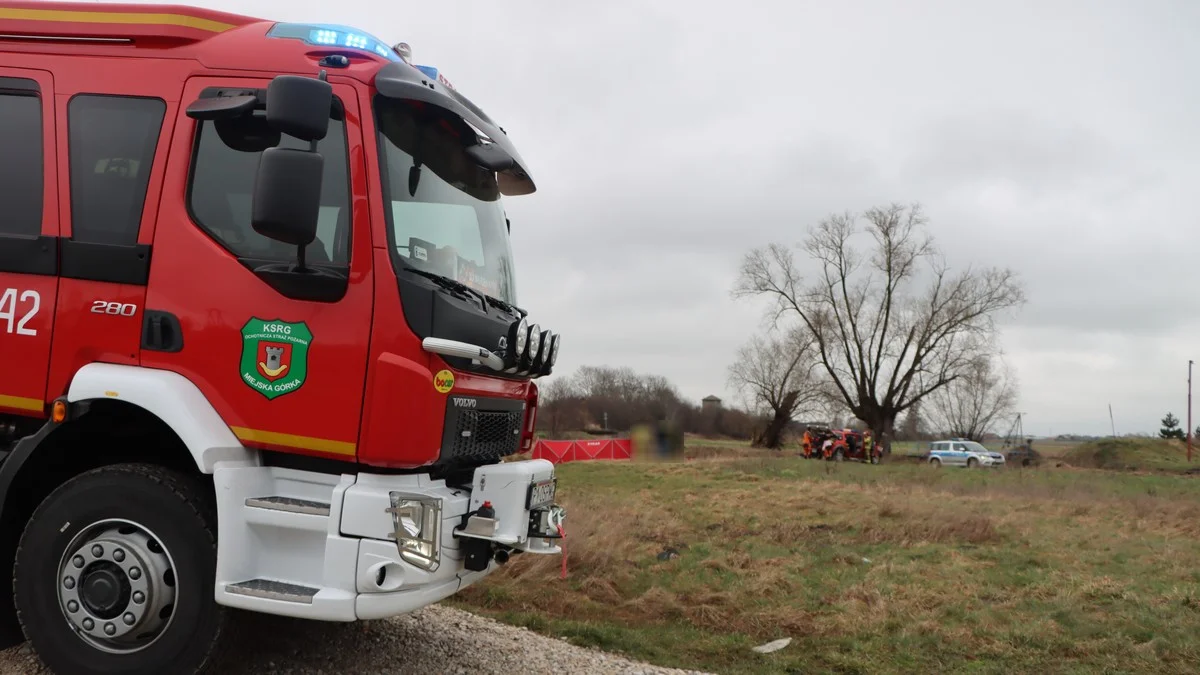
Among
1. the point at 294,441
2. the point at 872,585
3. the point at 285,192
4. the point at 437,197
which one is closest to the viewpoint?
the point at 285,192

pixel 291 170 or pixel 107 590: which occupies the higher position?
pixel 291 170

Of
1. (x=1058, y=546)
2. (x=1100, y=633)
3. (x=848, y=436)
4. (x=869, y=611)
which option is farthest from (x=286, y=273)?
(x=848, y=436)

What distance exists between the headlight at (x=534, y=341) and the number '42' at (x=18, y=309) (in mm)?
2337

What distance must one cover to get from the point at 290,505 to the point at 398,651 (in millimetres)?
1689

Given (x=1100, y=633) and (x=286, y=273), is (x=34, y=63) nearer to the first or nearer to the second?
(x=286, y=273)

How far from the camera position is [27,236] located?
12.7ft

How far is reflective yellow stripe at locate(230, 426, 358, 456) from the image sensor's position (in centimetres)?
359

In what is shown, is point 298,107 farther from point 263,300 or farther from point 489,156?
point 489,156

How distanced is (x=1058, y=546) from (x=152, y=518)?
12.0m

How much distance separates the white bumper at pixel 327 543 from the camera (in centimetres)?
346

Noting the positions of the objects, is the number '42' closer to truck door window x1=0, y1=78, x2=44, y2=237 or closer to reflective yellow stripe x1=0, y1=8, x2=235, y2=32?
truck door window x1=0, y1=78, x2=44, y2=237

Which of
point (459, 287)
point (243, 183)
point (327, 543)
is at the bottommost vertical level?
point (327, 543)

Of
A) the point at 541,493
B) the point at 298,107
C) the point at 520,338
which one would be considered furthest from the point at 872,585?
the point at 298,107

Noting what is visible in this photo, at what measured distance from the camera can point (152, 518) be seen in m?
3.61
